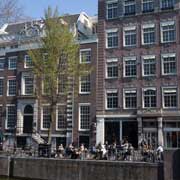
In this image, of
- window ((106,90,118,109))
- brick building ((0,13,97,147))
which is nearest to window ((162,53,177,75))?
window ((106,90,118,109))

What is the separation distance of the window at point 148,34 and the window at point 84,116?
876cm

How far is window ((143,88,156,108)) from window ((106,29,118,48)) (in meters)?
6.09

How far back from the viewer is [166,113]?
37750mm

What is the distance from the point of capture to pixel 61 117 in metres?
43.2

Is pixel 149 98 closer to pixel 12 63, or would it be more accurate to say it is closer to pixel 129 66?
pixel 129 66

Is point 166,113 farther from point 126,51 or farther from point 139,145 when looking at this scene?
point 126,51

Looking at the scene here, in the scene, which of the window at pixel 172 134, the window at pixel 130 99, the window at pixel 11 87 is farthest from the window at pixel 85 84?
the window at pixel 172 134

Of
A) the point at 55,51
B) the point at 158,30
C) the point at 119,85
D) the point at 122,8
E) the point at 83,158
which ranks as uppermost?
the point at 122,8

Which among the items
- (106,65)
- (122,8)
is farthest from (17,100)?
(122,8)

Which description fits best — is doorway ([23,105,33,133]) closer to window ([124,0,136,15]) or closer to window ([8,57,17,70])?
window ([8,57,17,70])

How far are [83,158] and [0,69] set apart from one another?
2248 cm

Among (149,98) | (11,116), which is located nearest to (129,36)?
(149,98)

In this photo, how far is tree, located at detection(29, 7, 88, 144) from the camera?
3738 cm

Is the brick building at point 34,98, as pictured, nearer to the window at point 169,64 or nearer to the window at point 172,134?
the window at point 169,64
